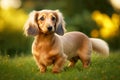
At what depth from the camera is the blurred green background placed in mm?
21109

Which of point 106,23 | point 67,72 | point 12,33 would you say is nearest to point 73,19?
point 106,23

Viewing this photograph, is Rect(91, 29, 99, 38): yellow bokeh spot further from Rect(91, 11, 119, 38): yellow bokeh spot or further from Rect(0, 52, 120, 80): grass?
Rect(0, 52, 120, 80): grass

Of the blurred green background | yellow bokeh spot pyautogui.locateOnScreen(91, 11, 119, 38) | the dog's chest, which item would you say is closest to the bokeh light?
the blurred green background

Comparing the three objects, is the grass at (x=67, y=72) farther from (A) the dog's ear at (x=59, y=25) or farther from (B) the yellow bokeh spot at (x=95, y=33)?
(B) the yellow bokeh spot at (x=95, y=33)

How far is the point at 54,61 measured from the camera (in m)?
12.5

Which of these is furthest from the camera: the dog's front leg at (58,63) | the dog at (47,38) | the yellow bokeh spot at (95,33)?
the yellow bokeh spot at (95,33)

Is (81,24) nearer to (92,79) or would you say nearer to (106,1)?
(106,1)

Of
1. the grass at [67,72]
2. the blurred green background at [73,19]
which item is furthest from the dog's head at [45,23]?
the blurred green background at [73,19]

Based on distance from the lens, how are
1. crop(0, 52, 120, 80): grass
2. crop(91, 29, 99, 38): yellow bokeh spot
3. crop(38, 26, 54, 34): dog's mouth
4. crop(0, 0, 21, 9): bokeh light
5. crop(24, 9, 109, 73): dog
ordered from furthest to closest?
crop(91, 29, 99, 38): yellow bokeh spot < crop(0, 0, 21, 9): bokeh light < crop(24, 9, 109, 73): dog < crop(38, 26, 54, 34): dog's mouth < crop(0, 52, 120, 80): grass

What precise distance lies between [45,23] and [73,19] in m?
11.8

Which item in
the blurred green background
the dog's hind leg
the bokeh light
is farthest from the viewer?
the bokeh light

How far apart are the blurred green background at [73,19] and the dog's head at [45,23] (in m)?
7.69

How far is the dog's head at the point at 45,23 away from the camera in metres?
12.1

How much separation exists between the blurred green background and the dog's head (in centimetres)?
769
